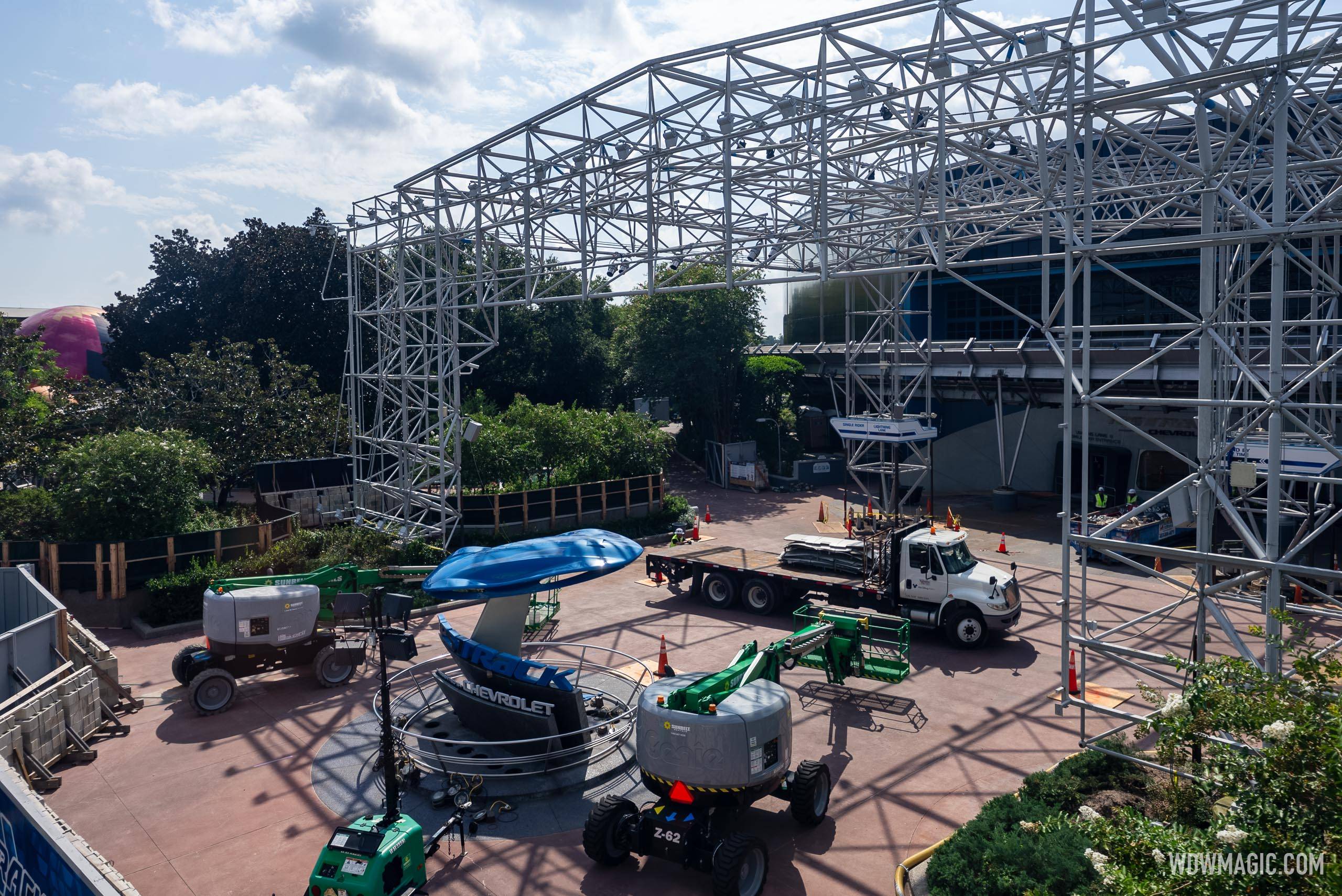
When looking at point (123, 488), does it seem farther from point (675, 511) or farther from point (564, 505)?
point (675, 511)

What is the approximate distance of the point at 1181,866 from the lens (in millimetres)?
4695

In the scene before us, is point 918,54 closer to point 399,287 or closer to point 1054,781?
point 1054,781

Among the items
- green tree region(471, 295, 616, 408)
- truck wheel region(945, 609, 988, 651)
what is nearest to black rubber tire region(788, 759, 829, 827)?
truck wheel region(945, 609, 988, 651)

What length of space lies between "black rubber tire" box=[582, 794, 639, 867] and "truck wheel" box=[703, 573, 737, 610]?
10.2 metres

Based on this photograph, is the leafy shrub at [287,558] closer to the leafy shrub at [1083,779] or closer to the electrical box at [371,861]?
the electrical box at [371,861]

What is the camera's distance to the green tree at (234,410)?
27.0 m

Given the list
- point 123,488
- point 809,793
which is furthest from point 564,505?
point 809,793

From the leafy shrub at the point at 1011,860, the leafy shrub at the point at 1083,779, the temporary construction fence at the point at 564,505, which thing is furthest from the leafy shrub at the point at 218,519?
the leafy shrub at the point at 1083,779

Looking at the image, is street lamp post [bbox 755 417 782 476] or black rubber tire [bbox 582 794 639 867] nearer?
black rubber tire [bbox 582 794 639 867]

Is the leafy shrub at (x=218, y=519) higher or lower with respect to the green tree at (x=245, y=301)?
lower

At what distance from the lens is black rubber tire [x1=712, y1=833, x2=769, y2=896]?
8562 millimetres

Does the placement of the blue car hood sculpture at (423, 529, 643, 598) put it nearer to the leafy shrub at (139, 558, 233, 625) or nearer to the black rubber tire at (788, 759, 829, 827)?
the black rubber tire at (788, 759, 829, 827)
